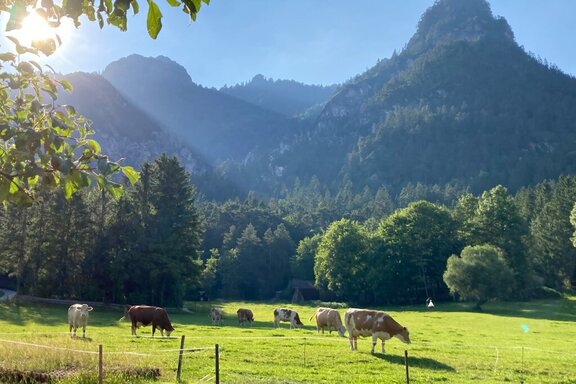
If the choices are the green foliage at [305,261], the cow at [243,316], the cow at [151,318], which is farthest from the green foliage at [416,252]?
the cow at [151,318]

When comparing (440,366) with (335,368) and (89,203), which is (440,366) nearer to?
(335,368)

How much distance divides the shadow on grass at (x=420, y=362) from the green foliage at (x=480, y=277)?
4595 centimetres

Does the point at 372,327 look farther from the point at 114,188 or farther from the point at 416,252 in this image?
the point at 416,252

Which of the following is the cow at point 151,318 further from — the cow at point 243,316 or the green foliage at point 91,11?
the green foliage at point 91,11

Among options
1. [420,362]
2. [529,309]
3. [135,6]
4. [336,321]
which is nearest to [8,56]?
[135,6]

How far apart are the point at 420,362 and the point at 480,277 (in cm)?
4716

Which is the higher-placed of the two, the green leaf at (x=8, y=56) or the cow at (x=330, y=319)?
the green leaf at (x=8, y=56)

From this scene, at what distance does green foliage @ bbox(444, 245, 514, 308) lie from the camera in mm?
62656

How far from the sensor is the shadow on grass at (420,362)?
18.9 m

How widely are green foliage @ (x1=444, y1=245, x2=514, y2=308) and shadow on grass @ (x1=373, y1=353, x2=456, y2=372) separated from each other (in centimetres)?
4595

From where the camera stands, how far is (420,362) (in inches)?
779

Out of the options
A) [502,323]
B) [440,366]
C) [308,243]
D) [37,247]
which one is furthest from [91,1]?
[308,243]

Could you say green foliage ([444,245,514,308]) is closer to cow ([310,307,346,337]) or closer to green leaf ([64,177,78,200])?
cow ([310,307,346,337])

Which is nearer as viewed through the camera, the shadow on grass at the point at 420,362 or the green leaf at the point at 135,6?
the green leaf at the point at 135,6
